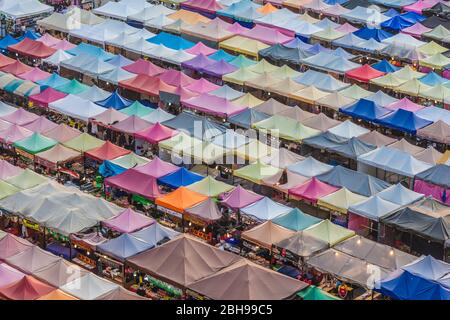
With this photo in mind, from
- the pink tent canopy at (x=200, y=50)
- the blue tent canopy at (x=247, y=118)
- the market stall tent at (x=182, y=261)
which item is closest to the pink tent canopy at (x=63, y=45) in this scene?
the pink tent canopy at (x=200, y=50)

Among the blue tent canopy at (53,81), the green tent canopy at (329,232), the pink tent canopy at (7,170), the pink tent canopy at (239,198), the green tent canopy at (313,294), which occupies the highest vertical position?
the green tent canopy at (313,294)

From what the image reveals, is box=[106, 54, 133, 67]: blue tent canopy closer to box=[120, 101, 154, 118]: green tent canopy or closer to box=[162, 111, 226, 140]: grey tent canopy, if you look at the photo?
box=[120, 101, 154, 118]: green tent canopy

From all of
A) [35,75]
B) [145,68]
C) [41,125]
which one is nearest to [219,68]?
[145,68]

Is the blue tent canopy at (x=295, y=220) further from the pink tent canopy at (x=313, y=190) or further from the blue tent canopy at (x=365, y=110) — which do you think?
the blue tent canopy at (x=365, y=110)

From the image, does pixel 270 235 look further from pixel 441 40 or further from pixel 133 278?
pixel 441 40

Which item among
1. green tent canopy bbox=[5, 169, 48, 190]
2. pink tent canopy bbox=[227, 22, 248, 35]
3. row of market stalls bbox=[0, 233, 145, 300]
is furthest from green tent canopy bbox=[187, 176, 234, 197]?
pink tent canopy bbox=[227, 22, 248, 35]

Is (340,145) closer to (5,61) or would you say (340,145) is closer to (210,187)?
(210,187)

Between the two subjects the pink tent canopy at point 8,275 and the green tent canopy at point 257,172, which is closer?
the pink tent canopy at point 8,275
